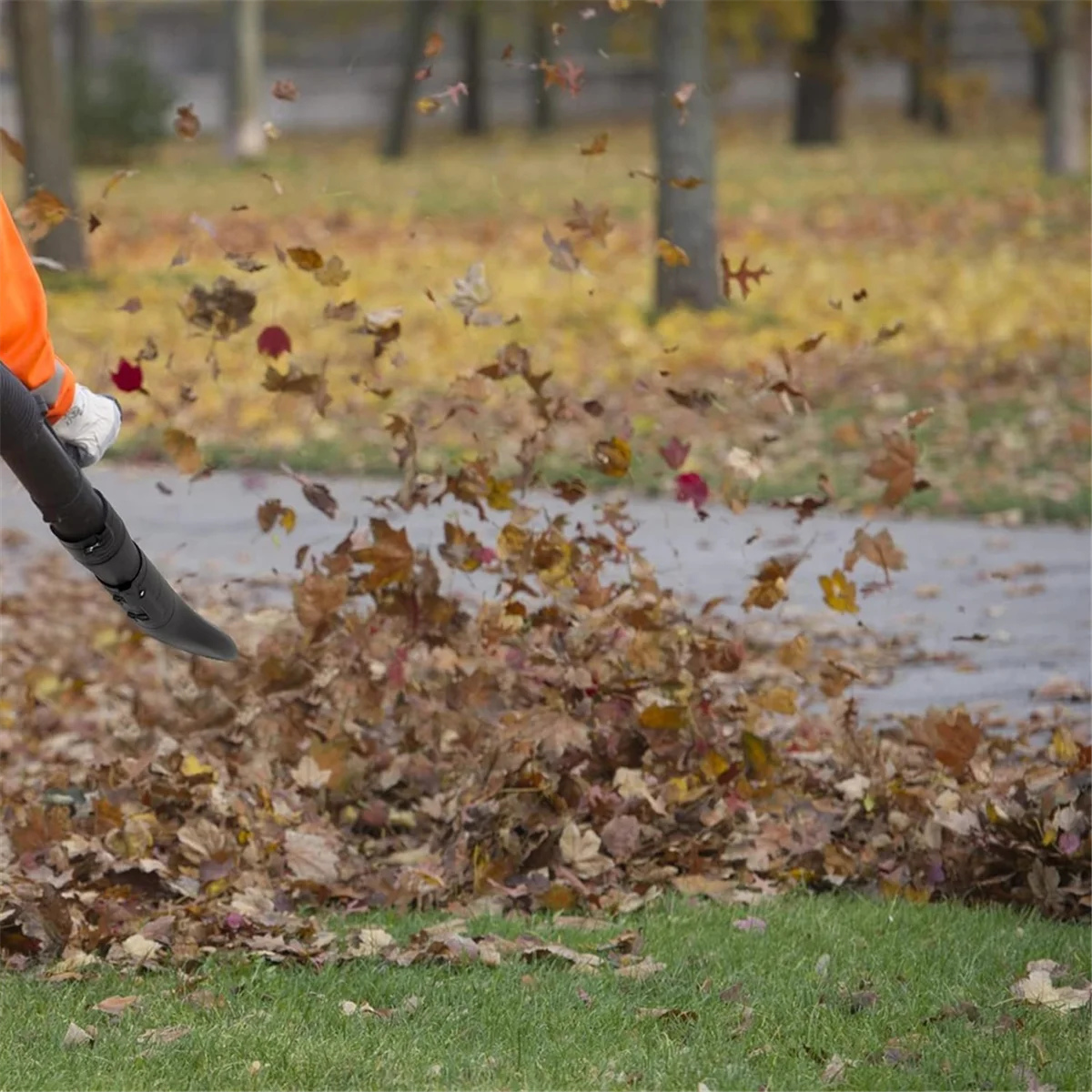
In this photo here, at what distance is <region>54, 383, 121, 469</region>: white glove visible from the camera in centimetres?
357

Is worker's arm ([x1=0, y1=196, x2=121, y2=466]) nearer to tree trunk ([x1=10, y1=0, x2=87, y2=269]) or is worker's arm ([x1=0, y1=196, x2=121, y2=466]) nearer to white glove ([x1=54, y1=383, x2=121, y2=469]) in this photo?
white glove ([x1=54, y1=383, x2=121, y2=469])

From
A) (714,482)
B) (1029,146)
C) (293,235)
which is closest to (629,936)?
(714,482)

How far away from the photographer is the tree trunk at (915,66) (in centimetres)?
3064

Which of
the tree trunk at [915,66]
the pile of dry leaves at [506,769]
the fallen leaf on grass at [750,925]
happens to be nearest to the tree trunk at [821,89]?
the tree trunk at [915,66]

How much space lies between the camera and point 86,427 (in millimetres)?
3598

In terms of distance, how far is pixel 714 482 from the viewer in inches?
384

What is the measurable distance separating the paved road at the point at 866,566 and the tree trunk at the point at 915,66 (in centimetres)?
2273

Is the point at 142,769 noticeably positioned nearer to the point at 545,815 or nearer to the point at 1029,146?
the point at 545,815

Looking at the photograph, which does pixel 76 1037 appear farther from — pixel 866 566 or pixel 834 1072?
pixel 866 566

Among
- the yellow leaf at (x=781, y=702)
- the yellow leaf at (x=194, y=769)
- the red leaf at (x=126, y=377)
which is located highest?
the red leaf at (x=126, y=377)

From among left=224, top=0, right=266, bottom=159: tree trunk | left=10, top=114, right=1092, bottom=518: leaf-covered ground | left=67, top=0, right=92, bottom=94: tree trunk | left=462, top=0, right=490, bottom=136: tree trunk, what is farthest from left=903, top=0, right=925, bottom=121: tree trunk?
left=67, top=0, right=92, bottom=94: tree trunk

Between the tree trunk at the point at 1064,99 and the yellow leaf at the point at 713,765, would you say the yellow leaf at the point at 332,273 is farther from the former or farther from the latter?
the tree trunk at the point at 1064,99

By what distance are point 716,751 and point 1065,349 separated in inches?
302

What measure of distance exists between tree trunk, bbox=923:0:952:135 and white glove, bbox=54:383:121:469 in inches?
1075
